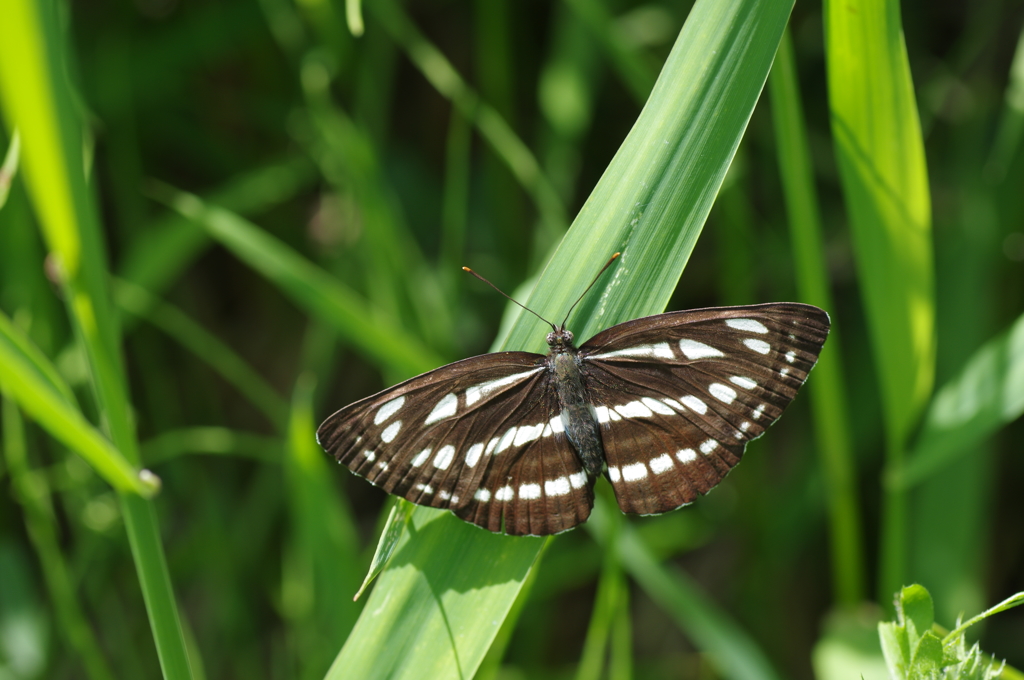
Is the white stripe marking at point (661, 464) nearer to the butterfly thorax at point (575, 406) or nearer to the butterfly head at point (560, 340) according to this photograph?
the butterfly thorax at point (575, 406)

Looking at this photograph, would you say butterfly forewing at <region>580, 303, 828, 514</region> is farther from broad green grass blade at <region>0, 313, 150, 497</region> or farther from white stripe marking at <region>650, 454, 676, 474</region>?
broad green grass blade at <region>0, 313, 150, 497</region>

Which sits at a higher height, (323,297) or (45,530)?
(323,297)

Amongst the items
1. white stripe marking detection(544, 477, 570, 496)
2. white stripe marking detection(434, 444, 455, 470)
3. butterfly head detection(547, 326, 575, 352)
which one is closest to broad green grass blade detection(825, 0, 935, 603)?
butterfly head detection(547, 326, 575, 352)

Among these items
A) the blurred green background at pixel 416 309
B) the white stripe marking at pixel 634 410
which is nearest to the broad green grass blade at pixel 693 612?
the blurred green background at pixel 416 309

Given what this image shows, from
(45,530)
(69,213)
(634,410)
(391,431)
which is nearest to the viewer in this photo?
(69,213)

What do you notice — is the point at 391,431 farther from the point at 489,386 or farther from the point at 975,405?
the point at 975,405

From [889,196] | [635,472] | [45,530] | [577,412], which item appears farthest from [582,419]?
[45,530]
